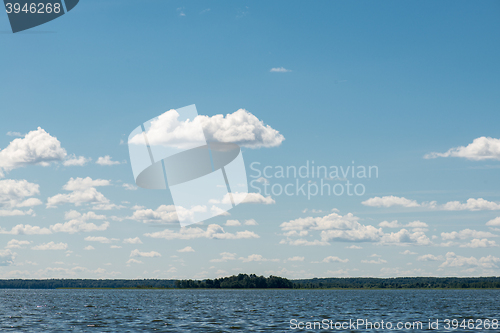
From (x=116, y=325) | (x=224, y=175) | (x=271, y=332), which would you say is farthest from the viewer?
(x=116, y=325)

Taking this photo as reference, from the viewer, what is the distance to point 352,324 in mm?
70125

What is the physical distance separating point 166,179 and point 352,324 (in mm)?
33697

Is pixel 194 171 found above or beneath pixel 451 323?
above

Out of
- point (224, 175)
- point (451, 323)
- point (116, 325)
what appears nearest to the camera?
point (224, 175)

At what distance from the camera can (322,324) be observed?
70.0 m

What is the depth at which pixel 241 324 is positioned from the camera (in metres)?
68.7

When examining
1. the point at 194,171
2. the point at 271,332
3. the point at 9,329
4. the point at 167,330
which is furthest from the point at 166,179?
the point at 9,329

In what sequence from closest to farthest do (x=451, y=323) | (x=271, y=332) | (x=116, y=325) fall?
(x=271, y=332)
(x=116, y=325)
(x=451, y=323)

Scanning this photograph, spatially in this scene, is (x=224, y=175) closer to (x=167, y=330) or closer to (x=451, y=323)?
(x=167, y=330)

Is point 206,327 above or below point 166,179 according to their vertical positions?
below

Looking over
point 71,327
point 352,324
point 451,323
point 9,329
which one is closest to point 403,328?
point 352,324

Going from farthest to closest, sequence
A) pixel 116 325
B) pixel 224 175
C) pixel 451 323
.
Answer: pixel 451 323
pixel 116 325
pixel 224 175

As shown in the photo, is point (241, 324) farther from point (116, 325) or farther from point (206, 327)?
point (116, 325)

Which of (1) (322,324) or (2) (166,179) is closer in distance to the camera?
(2) (166,179)
